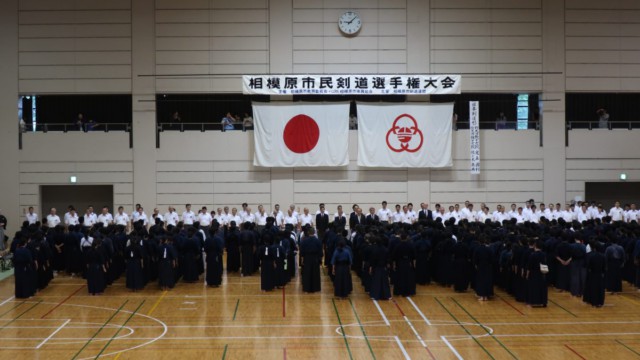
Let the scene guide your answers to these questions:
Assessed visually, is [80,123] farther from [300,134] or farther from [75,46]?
[300,134]

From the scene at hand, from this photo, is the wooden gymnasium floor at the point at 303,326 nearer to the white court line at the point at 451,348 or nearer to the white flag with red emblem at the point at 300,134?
the white court line at the point at 451,348

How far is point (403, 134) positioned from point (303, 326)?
55.6 feet

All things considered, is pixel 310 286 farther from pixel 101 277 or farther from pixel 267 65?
pixel 267 65

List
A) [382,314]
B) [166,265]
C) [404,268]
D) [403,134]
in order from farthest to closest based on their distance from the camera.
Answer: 1. [403,134]
2. [166,265]
3. [404,268]
4. [382,314]

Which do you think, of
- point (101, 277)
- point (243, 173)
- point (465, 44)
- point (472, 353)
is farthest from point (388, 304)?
point (465, 44)

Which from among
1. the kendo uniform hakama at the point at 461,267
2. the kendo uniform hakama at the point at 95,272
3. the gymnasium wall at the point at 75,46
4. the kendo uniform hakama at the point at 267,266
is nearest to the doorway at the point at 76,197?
the gymnasium wall at the point at 75,46

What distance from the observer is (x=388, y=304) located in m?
18.1

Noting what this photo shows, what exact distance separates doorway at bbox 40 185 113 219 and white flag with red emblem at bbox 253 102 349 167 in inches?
338

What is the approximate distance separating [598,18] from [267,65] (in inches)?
655

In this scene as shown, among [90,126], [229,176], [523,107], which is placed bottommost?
[229,176]

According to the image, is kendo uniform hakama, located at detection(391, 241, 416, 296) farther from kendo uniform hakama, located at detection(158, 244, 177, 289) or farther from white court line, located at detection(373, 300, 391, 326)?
kendo uniform hakama, located at detection(158, 244, 177, 289)

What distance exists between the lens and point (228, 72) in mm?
31672

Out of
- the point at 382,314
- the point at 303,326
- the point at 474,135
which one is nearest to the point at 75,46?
the point at 474,135

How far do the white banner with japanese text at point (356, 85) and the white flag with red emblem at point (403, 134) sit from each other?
2.55ft
